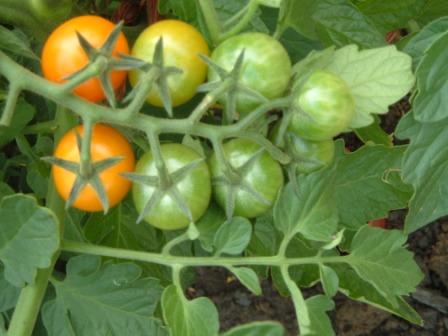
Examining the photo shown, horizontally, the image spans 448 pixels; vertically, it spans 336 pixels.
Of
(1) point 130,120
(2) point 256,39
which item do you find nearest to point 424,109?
(2) point 256,39

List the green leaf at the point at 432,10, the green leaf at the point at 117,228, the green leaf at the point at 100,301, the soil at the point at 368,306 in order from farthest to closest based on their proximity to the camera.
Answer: the soil at the point at 368,306, the green leaf at the point at 432,10, the green leaf at the point at 117,228, the green leaf at the point at 100,301

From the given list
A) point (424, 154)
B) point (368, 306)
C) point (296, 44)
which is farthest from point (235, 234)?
point (368, 306)

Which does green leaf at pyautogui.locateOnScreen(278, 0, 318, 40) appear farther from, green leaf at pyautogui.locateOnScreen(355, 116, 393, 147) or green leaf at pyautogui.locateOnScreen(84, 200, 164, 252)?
green leaf at pyautogui.locateOnScreen(84, 200, 164, 252)

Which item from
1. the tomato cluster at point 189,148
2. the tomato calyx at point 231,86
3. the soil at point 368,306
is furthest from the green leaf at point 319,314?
the soil at point 368,306

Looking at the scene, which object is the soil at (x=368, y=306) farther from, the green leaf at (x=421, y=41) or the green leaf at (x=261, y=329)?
the green leaf at (x=261, y=329)

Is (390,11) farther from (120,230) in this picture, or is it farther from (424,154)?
(120,230)

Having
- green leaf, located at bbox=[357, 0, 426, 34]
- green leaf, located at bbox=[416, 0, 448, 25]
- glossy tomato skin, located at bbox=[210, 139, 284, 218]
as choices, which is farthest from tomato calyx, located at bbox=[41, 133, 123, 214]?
green leaf, located at bbox=[416, 0, 448, 25]

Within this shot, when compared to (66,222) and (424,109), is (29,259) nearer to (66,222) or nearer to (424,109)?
(66,222)
